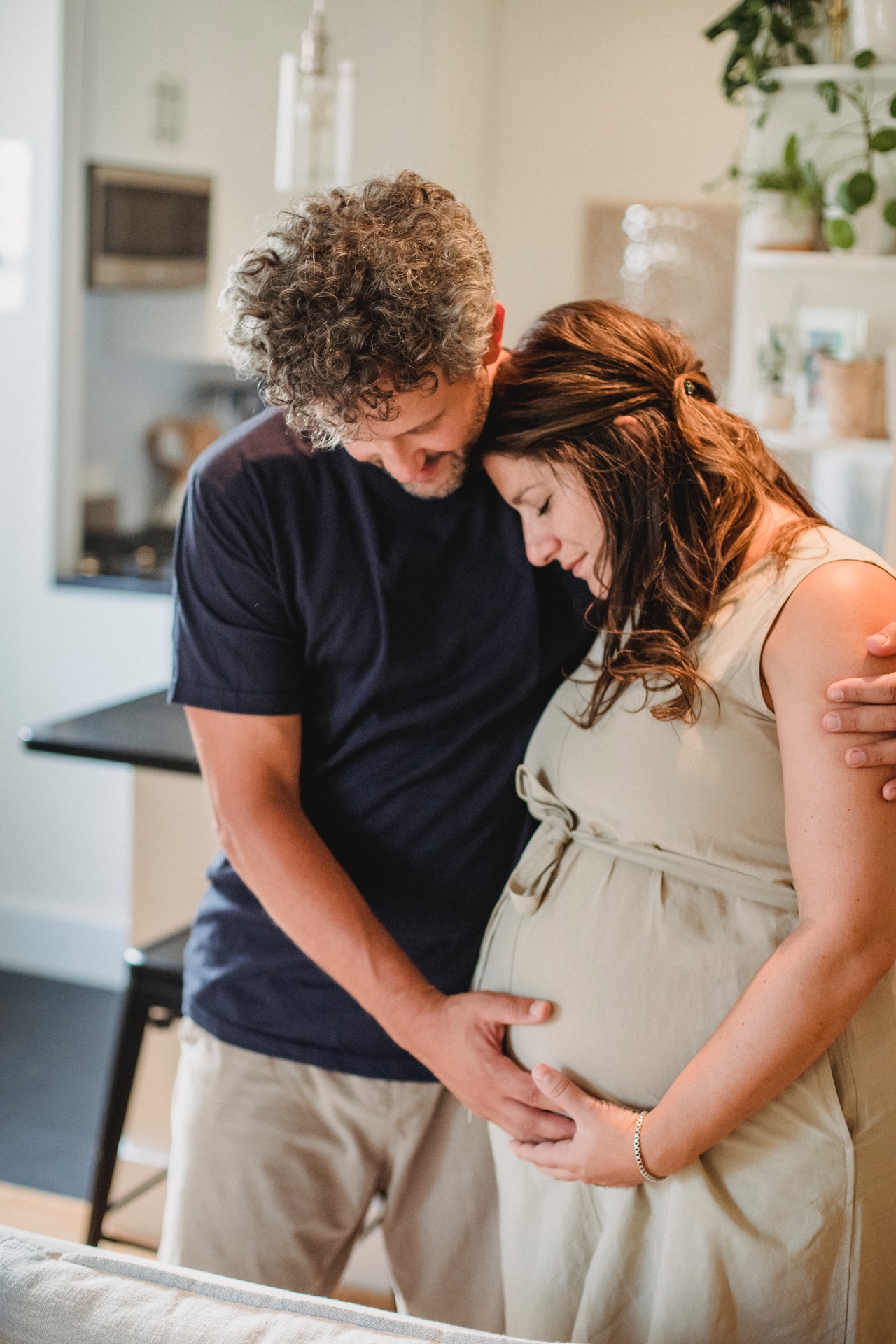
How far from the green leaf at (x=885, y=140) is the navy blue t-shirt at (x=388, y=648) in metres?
1.48

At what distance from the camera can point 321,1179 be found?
58.1 inches

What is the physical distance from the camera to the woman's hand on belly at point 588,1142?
46.4 inches

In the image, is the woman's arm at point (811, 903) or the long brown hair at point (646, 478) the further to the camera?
the long brown hair at point (646, 478)

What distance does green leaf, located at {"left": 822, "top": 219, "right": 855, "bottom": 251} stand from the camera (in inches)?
98.1

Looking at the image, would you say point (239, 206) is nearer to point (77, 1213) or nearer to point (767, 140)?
point (767, 140)

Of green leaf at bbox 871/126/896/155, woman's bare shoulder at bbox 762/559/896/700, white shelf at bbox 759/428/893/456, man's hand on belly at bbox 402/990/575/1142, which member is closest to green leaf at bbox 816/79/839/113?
green leaf at bbox 871/126/896/155

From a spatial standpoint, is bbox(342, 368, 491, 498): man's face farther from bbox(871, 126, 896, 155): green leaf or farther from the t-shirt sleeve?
bbox(871, 126, 896, 155): green leaf

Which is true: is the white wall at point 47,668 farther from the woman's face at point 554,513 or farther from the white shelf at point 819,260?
the woman's face at point 554,513

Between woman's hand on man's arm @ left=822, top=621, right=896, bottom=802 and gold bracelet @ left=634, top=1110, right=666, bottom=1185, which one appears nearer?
woman's hand on man's arm @ left=822, top=621, right=896, bottom=802

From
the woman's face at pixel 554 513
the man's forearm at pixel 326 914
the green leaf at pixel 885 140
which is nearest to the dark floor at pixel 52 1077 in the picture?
the man's forearm at pixel 326 914

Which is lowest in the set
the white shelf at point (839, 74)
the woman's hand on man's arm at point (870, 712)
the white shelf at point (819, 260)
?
the woman's hand on man's arm at point (870, 712)

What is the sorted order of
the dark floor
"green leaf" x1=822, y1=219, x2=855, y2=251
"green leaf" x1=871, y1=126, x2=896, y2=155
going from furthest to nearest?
the dark floor
"green leaf" x1=822, y1=219, x2=855, y2=251
"green leaf" x1=871, y1=126, x2=896, y2=155

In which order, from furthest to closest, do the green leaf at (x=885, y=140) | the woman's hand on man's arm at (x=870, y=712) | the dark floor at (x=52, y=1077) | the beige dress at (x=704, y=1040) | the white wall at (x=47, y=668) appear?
the white wall at (x=47, y=668), the dark floor at (x=52, y=1077), the green leaf at (x=885, y=140), the beige dress at (x=704, y=1040), the woman's hand on man's arm at (x=870, y=712)

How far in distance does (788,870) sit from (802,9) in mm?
2018
